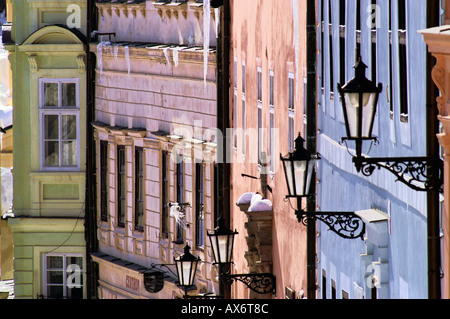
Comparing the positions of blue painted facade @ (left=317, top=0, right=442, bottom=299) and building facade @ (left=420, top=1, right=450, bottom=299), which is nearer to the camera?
building facade @ (left=420, top=1, right=450, bottom=299)

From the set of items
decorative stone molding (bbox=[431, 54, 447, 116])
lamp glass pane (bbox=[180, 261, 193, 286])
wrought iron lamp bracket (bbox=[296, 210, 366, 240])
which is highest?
decorative stone molding (bbox=[431, 54, 447, 116])

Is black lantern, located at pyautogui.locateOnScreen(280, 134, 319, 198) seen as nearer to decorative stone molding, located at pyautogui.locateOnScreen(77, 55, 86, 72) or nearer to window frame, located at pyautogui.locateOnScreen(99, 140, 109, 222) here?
window frame, located at pyautogui.locateOnScreen(99, 140, 109, 222)

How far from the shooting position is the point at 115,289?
94.6 ft

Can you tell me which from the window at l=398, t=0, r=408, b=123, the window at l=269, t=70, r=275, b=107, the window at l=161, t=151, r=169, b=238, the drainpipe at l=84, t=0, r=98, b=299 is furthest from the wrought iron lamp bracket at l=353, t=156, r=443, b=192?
the drainpipe at l=84, t=0, r=98, b=299

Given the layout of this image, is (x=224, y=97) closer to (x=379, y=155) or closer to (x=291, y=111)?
(x=291, y=111)

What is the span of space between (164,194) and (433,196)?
1618cm

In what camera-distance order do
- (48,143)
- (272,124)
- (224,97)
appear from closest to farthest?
1. (272,124)
2. (224,97)
3. (48,143)

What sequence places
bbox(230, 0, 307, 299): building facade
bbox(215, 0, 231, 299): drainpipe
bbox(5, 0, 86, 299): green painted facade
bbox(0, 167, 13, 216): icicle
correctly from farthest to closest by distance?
bbox(0, 167, 13, 216): icicle
bbox(5, 0, 86, 299): green painted facade
bbox(215, 0, 231, 299): drainpipe
bbox(230, 0, 307, 299): building facade

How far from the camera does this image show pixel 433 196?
1091 cm

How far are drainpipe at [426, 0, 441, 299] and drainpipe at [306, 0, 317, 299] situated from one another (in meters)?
5.92

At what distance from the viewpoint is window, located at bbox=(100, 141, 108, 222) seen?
2991 centimetres

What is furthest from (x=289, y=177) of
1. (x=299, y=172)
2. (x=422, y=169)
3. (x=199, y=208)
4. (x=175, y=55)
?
(x=175, y=55)

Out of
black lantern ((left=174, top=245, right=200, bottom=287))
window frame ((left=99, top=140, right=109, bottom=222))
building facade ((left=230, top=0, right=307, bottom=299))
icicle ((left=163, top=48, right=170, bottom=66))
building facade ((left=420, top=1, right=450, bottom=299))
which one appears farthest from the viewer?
window frame ((left=99, top=140, right=109, bottom=222))
